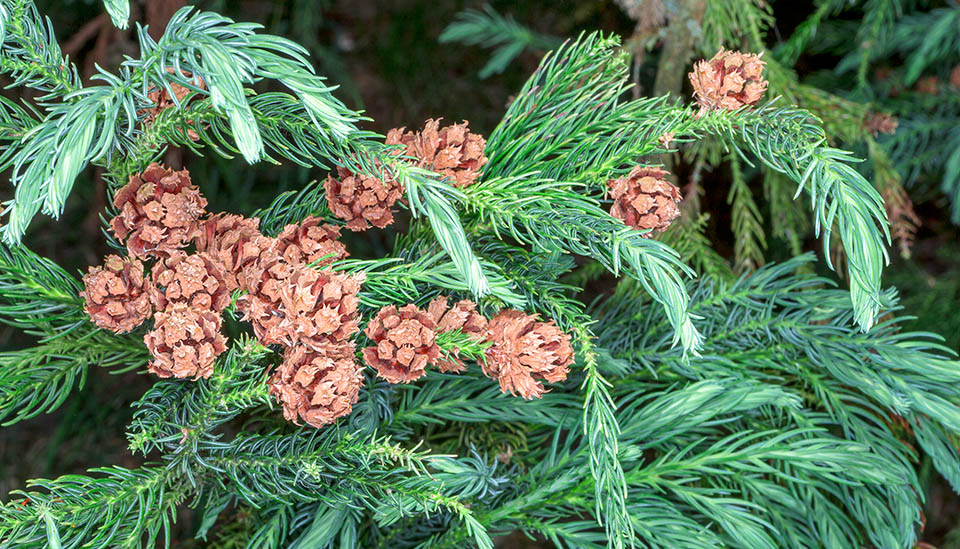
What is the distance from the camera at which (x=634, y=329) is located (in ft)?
2.14

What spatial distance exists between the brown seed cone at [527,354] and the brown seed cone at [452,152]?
0.10 meters

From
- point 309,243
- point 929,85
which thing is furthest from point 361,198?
point 929,85

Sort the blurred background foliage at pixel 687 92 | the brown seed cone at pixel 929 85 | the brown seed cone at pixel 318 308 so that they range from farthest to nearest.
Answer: the brown seed cone at pixel 929 85 → the blurred background foliage at pixel 687 92 → the brown seed cone at pixel 318 308

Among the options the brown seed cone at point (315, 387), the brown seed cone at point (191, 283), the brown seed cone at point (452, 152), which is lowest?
the brown seed cone at point (315, 387)

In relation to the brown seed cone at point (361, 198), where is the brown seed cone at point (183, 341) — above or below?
below

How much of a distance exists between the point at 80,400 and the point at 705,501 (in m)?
0.85

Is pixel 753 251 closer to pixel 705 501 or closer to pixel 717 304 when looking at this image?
pixel 717 304

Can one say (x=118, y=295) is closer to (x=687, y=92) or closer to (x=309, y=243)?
(x=309, y=243)

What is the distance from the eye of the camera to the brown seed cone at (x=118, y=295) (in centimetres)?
47

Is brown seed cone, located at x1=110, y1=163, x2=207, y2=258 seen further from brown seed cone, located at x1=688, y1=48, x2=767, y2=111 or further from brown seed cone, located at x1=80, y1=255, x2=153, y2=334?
brown seed cone, located at x1=688, y1=48, x2=767, y2=111

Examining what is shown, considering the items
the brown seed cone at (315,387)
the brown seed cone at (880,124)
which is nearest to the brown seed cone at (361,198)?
the brown seed cone at (315,387)

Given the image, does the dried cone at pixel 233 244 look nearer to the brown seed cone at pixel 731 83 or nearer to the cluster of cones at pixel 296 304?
the cluster of cones at pixel 296 304

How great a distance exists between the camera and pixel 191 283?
1.51 ft

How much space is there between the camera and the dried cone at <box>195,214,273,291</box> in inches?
19.1
